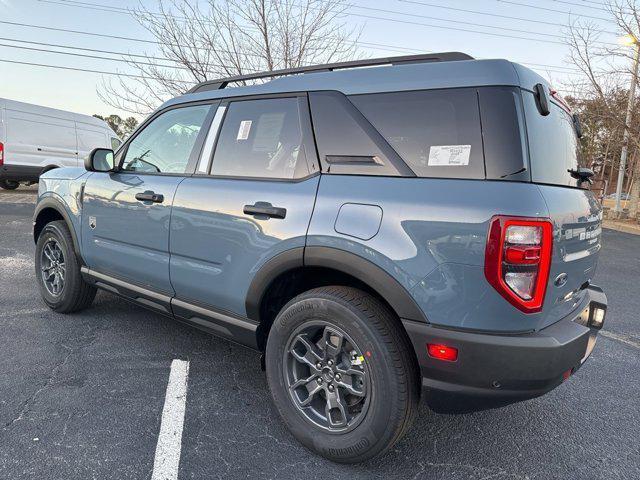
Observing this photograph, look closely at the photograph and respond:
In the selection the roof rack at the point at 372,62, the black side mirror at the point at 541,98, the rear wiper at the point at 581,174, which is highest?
the roof rack at the point at 372,62

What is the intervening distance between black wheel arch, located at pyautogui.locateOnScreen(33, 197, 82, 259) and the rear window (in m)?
3.36

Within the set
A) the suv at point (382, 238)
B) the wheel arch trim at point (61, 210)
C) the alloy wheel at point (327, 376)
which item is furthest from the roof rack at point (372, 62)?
the wheel arch trim at point (61, 210)

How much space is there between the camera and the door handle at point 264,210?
228 centimetres

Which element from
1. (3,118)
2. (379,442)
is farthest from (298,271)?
(3,118)

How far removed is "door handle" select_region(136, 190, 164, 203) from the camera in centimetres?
288

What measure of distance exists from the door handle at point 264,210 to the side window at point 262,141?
189 mm

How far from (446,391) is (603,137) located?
19.0 meters

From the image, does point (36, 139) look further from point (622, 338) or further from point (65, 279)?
point (622, 338)

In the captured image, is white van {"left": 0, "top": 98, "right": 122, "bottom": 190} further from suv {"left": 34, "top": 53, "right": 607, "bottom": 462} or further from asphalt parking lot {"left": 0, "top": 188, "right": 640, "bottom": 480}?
suv {"left": 34, "top": 53, "right": 607, "bottom": 462}

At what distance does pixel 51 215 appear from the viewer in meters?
4.09

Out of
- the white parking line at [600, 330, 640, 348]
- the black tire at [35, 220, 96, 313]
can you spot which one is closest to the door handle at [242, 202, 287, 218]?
the black tire at [35, 220, 96, 313]

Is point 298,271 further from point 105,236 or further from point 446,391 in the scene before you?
point 105,236

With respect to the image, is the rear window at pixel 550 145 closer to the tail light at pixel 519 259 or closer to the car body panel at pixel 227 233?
the tail light at pixel 519 259

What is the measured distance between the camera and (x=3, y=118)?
474 inches
